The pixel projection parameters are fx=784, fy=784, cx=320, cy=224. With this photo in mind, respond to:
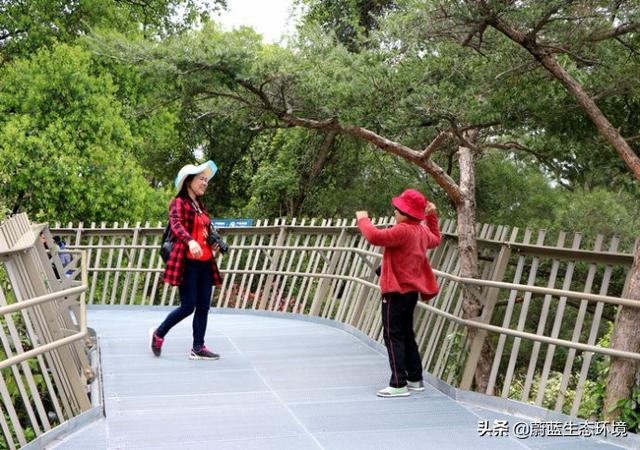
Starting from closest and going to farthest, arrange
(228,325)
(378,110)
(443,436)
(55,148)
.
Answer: (443,436) < (378,110) < (228,325) < (55,148)

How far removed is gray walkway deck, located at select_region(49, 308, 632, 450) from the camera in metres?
4.92

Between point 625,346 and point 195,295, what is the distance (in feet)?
12.2

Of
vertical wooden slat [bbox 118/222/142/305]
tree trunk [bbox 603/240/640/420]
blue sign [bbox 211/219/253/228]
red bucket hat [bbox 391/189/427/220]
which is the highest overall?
red bucket hat [bbox 391/189/427/220]

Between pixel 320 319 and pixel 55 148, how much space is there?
9.66 meters

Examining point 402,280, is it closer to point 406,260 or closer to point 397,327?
point 406,260

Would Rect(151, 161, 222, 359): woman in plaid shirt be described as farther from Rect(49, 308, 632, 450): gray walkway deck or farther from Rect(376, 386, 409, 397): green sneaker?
Rect(376, 386, 409, 397): green sneaker

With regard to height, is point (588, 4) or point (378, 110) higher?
point (588, 4)

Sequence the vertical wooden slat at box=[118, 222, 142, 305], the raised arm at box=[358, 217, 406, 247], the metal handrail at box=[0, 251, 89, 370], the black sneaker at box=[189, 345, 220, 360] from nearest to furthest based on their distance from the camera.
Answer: the metal handrail at box=[0, 251, 89, 370] → the raised arm at box=[358, 217, 406, 247] → the black sneaker at box=[189, 345, 220, 360] → the vertical wooden slat at box=[118, 222, 142, 305]

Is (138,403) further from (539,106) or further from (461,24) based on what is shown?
(539,106)

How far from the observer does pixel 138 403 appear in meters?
5.76

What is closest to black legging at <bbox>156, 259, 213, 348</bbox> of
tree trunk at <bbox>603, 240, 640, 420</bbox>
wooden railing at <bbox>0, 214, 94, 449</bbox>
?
wooden railing at <bbox>0, 214, 94, 449</bbox>

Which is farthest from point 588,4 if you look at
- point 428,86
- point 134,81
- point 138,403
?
point 134,81

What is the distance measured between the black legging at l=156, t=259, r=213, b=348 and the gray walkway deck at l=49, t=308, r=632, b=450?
0.35 meters

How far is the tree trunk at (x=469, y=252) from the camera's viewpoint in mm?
7831
